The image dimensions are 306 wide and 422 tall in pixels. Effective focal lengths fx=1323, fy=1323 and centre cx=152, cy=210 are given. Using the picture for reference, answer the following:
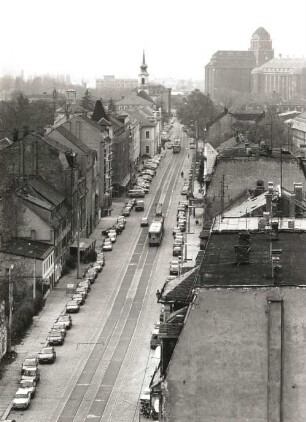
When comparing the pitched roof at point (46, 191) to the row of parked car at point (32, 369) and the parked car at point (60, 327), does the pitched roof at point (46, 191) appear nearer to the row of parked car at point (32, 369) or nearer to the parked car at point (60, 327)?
the parked car at point (60, 327)

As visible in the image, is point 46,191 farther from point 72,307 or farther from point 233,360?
point 233,360

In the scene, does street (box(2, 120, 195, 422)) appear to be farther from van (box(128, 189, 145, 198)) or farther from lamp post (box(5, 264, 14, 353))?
van (box(128, 189, 145, 198))

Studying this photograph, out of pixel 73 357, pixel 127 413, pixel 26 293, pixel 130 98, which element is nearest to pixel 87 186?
pixel 26 293

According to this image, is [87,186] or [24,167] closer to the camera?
[24,167]

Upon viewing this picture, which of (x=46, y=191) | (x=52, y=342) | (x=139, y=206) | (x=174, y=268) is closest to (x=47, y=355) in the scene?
(x=52, y=342)

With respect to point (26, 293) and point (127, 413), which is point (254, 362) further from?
point (26, 293)

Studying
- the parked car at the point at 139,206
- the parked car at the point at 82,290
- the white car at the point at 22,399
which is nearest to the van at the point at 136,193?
the parked car at the point at 139,206
